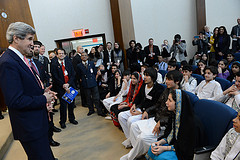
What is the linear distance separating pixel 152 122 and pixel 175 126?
0.62m

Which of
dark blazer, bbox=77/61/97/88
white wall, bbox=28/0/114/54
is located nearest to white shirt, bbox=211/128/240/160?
dark blazer, bbox=77/61/97/88

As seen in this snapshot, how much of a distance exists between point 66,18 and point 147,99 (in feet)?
16.5

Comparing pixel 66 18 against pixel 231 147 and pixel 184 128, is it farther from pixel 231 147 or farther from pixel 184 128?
pixel 231 147

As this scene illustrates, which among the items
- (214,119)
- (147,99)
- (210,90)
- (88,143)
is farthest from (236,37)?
(88,143)

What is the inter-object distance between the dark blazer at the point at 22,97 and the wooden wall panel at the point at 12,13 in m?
3.94

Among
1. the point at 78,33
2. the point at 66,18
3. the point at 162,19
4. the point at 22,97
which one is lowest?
the point at 22,97

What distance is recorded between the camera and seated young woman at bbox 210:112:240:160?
1.18m

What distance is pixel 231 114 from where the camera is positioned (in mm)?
1437

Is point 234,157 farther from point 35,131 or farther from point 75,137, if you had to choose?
point 75,137

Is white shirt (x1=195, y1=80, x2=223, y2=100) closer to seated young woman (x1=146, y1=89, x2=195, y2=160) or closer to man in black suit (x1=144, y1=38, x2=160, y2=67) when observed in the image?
seated young woman (x1=146, y1=89, x2=195, y2=160)

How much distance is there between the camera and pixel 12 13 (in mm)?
4723

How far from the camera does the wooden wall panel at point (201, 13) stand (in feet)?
21.6

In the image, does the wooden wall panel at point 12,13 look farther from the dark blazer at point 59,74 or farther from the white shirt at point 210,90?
the white shirt at point 210,90

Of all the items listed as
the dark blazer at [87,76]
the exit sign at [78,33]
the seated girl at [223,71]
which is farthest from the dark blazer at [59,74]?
the exit sign at [78,33]
